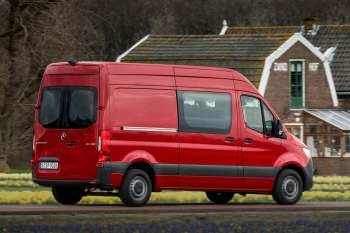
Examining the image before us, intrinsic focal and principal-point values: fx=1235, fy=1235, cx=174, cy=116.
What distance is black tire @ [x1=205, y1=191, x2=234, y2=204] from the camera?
2266 centimetres

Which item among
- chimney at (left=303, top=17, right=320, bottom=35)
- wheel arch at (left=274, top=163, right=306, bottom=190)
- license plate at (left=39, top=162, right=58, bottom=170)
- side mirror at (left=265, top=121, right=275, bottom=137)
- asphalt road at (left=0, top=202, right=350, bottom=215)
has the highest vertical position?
chimney at (left=303, top=17, right=320, bottom=35)

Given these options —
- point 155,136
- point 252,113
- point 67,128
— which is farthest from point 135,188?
point 252,113

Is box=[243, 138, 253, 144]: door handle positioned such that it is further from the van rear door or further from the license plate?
the license plate

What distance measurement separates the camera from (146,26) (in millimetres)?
113250

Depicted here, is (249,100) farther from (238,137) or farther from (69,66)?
(69,66)

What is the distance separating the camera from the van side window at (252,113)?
2170 cm

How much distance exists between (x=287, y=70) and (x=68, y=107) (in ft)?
122

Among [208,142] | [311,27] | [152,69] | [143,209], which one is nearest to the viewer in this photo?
[143,209]

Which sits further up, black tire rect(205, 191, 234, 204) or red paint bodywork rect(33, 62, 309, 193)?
red paint bodywork rect(33, 62, 309, 193)

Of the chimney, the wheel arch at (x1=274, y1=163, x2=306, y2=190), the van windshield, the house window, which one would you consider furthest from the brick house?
the van windshield

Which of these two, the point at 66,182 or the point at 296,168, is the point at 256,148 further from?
the point at 66,182

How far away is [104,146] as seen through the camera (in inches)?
768

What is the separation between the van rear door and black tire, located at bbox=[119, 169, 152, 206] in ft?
1.84

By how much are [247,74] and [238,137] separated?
34.5 meters
